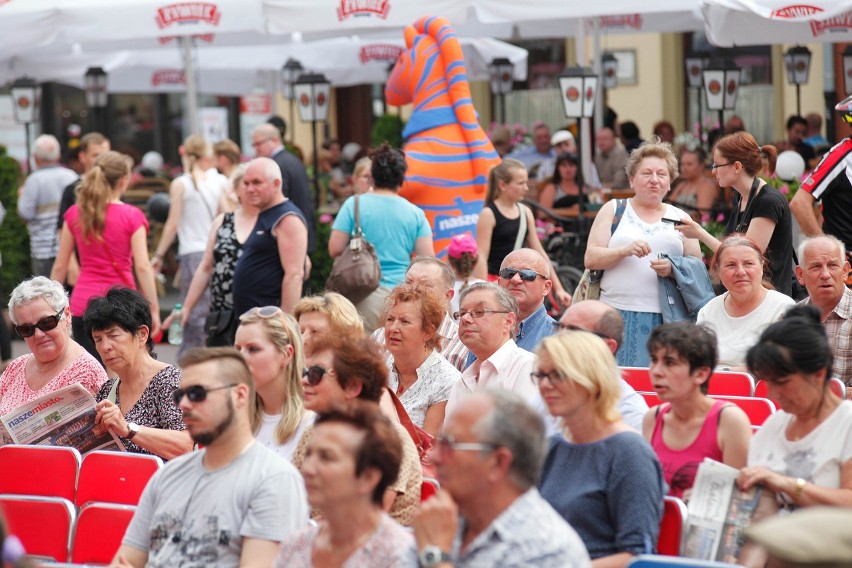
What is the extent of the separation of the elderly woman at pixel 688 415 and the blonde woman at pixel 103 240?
4.62 m

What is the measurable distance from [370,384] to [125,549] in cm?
98

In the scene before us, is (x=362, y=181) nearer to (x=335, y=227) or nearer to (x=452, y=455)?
(x=335, y=227)

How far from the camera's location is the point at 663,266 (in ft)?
22.7

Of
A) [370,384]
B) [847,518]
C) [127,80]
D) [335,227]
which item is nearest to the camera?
[847,518]

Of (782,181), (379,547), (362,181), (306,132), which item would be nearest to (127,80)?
Answer: (306,132)

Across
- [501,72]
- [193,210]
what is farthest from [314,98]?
[193,210]

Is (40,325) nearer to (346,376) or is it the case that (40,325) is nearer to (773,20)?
(346,376)

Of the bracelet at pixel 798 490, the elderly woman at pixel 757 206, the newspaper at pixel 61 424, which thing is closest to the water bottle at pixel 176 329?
the newspaper at pixel 61 424

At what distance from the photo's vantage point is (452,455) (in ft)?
10.7

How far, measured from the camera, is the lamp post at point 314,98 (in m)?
14.9

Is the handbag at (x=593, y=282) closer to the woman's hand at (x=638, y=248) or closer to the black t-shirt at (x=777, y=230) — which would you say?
the woman's hand at (x=638, y=248)

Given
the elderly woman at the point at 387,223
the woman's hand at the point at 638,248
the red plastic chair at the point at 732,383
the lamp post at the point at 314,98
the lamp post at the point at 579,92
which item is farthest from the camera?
the lamp post at the point at 314,98

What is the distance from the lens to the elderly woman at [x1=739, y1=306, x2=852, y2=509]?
4047mm

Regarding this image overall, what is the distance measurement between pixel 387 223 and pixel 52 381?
9.37 feet
